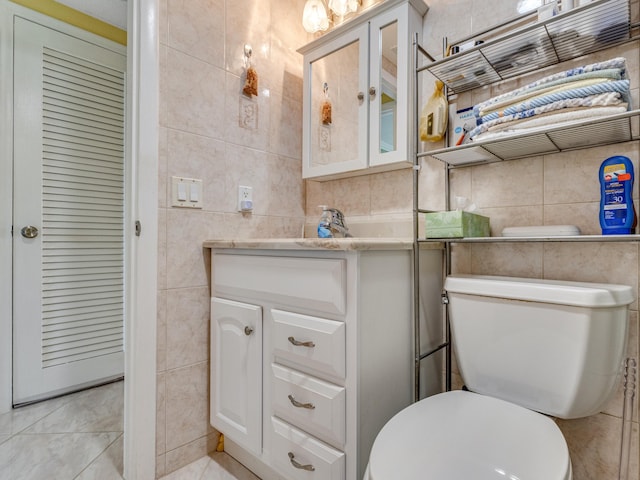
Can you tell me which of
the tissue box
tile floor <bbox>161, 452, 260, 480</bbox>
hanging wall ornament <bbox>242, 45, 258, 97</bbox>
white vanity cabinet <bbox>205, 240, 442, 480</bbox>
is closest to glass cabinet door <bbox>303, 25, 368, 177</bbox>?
hanging wall ornament <bbox>242, 45, 258, 97</bbox>

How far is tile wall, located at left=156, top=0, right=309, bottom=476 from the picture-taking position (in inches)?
50.4

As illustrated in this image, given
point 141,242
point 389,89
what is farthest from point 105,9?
point 389,89

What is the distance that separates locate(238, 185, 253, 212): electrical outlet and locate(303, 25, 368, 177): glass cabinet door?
0.31m

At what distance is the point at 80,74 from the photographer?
2023 millimetres

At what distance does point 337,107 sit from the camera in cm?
157

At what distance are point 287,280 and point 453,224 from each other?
20.7 inches

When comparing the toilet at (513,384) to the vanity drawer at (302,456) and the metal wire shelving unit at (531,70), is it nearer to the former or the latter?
the metal wire shelving unit at (531,70)

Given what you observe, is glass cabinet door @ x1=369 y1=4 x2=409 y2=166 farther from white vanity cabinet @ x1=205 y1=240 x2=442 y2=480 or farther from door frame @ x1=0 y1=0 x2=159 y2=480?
door frame @ x1=0 y1=0 x2=159 y2=480

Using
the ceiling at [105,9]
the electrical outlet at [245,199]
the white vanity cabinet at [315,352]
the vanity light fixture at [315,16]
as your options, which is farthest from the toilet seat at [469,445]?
the ceiling at [105,9]

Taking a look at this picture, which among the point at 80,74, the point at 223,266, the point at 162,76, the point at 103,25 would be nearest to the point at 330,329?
the point at 223,266

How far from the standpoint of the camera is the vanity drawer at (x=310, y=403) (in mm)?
908

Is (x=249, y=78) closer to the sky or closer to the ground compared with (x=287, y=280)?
closer to the sky

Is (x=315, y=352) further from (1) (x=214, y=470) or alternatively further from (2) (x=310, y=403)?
(1) (x=214, y=470)

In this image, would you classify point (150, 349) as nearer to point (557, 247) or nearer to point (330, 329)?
point (330, 329)
